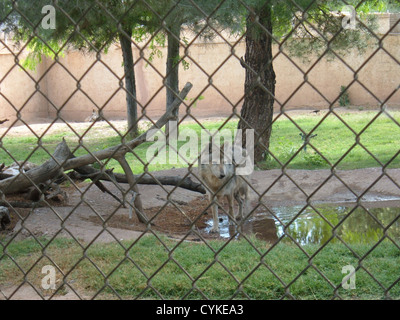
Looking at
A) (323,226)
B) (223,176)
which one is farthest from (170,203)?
(323,226)

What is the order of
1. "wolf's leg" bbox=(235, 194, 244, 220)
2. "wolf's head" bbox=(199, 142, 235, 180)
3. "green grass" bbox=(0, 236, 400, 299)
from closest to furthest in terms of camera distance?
"green grass" bbox=(0, 236, 400, 299) < "wolf's head" bbox=(199, 142, 235, 180) < "wolf's leg" bbox=(235, 194, 244, 220)

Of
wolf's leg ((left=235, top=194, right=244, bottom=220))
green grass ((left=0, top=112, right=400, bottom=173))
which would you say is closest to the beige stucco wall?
green grass ((left=0, top=112, right=400, bottom=173))

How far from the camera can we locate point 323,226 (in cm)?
696

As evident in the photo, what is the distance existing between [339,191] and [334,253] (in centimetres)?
436

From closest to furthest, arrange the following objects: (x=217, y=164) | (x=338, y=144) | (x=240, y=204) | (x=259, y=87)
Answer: (x=217, y=164), (x=240, y=204), (x=259, y=87), (x=338, y=144)

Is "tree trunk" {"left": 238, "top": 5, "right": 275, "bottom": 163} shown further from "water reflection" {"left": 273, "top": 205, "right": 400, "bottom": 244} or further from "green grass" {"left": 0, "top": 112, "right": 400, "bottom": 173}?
"water reflection" {"left": 273, "top": 205, "right": 400, "bottom": 244}

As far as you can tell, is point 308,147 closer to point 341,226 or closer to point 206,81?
point 206,81

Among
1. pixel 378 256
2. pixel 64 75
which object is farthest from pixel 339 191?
pixel 64 75

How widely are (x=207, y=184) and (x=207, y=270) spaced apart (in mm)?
3787

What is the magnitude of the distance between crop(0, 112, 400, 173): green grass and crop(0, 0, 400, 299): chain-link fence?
0.08 metres

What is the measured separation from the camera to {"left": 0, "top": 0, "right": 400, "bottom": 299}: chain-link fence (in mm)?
2252

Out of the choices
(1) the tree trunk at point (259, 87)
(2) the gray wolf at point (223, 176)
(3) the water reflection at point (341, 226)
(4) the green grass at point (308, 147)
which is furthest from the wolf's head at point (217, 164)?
(4) the green grass at point (308, 147)

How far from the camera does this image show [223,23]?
801 centimetres
